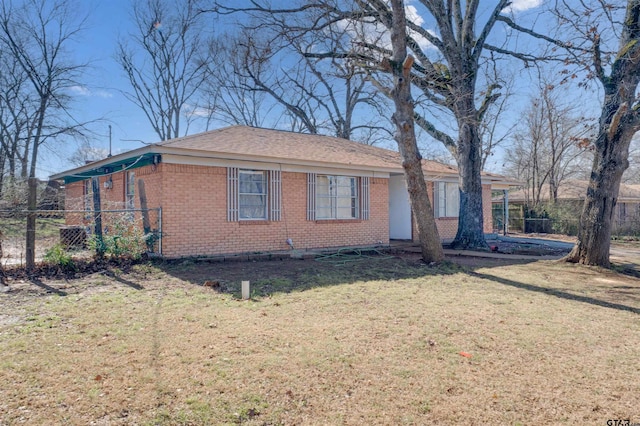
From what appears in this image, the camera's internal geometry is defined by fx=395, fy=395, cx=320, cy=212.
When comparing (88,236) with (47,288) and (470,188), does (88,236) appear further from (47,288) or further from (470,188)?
(470,188)

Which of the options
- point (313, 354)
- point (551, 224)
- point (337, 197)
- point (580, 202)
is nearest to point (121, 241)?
point (313, 354)

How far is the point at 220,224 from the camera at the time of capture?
33.4 feet

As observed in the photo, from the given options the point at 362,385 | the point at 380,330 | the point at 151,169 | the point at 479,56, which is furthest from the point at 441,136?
the point at 362,385

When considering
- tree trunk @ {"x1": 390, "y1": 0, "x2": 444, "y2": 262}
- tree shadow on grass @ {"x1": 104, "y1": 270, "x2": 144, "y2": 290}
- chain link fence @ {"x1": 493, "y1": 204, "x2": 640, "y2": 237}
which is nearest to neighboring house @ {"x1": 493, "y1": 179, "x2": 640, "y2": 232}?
chain link fence @ {"x1": 493, "y1": 204, "x2": 640, "y2": 237}

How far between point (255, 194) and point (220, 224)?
1.34 meters

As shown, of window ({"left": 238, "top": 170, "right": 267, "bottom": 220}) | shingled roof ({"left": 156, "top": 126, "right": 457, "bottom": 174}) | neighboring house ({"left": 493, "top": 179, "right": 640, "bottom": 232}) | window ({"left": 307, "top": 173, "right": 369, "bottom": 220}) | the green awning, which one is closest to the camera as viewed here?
the green awning

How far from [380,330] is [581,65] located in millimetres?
8792

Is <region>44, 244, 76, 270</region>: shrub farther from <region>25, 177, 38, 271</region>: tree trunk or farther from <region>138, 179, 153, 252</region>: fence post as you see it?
<region>138, 179, 153, 252</region>: fence post

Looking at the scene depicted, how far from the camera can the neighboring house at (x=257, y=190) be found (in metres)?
9.63

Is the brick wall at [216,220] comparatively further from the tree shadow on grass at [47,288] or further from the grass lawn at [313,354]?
the tree shadow on grass at [47,288]

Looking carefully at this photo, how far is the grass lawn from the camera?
287 cm

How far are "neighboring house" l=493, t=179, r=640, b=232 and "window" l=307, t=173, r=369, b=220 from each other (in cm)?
972

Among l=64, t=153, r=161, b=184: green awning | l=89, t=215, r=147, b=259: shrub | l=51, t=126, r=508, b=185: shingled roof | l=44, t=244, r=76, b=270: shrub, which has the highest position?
l=51, t=126, r=508, b=185: shingled roof

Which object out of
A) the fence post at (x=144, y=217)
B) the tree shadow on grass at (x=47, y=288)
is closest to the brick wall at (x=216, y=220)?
the fence post at (x=144, y=217)
